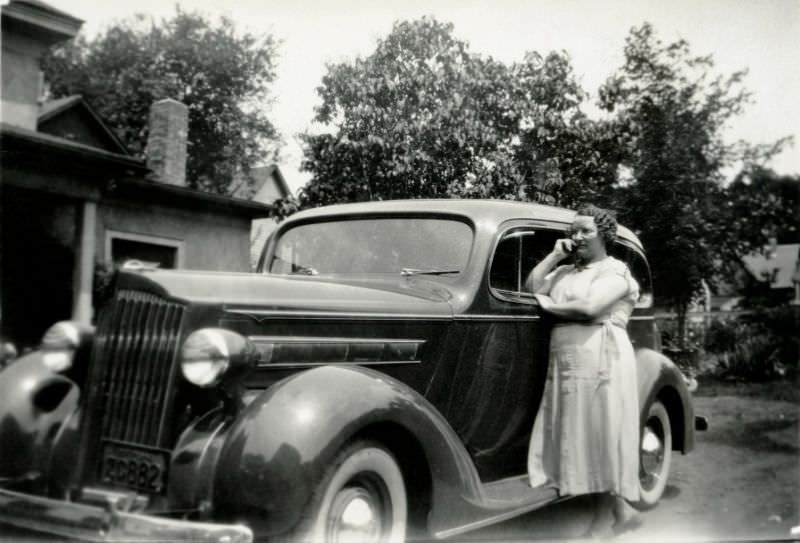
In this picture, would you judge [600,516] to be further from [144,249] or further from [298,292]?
[144,249]

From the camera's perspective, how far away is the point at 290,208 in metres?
5.48

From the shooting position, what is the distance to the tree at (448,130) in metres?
4.52

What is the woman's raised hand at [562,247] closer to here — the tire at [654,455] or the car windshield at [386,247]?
the car windshield at [386,247]

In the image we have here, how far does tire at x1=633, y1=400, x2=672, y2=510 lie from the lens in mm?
4043

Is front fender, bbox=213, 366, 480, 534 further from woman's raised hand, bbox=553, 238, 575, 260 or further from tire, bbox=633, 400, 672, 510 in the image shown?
tire, bbox=633, 400, 672, 510

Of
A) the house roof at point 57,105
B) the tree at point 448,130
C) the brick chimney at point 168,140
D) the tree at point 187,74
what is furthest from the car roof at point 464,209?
the brick chimney at point 168,140

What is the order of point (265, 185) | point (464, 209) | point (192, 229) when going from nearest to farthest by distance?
point (464, 209), point (265, 185), point (192, 229)

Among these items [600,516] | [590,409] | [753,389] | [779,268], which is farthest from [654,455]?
[753,389]

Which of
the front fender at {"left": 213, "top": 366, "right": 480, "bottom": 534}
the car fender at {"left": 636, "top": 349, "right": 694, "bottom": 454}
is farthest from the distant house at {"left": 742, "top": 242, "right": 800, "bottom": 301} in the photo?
the front fender at {"left": 213, "top": 366, "right": 480, "bottom": 534}

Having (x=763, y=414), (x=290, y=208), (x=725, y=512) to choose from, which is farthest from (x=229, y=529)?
(x=763, y=414)

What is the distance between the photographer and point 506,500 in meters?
2.92

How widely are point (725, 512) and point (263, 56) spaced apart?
12.8ft

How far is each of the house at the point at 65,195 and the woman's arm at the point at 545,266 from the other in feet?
8.51

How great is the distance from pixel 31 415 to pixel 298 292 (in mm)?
1120
